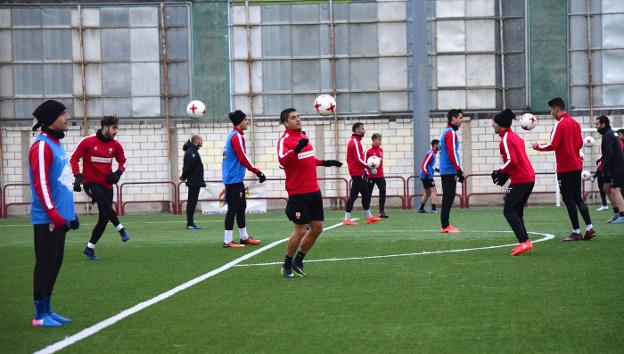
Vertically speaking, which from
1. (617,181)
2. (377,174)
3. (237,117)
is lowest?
(617,181)

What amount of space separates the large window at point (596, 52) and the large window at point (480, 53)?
1581mm

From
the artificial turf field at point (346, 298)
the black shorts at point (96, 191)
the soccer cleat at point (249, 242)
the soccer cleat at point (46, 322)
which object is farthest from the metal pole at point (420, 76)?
the soccer cleat at point (46, 322)

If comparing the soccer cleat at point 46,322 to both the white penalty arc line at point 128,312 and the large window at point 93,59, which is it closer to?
the white penalty arc line at point 128,312

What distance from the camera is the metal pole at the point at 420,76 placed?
2800cm

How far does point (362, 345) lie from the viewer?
7.27 meters

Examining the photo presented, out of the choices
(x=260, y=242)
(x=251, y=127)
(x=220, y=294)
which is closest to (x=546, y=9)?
(x=251, y=127)

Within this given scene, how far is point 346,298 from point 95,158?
623 cm

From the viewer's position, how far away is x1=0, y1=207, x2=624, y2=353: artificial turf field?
24.5 ft

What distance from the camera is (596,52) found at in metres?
29.9

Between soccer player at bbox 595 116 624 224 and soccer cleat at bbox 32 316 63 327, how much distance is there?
486 inches

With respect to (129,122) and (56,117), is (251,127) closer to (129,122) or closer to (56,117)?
(129,122)

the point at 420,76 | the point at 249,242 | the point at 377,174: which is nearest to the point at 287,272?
the point at 249,242

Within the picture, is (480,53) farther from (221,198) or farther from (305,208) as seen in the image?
(305,208)

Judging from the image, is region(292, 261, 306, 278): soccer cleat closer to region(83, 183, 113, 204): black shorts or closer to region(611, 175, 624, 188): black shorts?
region(83, 183, 113, 204): black shorts
